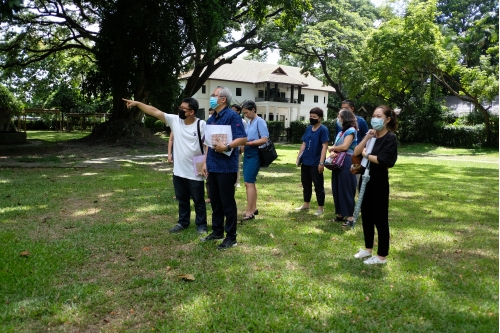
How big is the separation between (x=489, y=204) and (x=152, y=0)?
44.1 feet

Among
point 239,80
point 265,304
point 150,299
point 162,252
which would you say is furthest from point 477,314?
point 239,80

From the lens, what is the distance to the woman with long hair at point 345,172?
6.03 metres

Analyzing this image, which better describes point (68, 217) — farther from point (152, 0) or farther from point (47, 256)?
point (152, 0)

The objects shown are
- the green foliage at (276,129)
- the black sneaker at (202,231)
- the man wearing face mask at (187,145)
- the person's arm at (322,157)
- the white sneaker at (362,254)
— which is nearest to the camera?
the white sneaker at (362,254)

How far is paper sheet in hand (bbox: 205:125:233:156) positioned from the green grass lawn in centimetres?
126

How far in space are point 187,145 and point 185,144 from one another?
0.03 meters

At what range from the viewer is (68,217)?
6332 mm

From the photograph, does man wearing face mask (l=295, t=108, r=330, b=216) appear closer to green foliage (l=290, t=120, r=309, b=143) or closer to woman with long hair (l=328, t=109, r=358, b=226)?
woman with long hair (l=328, t=109, r=358, b=226)

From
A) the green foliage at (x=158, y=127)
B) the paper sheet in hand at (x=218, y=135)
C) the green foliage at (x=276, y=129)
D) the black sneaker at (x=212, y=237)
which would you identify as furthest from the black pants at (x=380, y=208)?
the green foliage at (x=158, y=127)

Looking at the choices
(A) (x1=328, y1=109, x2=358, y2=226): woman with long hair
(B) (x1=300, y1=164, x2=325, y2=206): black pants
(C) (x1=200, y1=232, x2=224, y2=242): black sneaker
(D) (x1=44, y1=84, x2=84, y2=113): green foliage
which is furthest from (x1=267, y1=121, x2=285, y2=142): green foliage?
(C) (x1=200, y1=232, x2=224, y2=242): black sneaker

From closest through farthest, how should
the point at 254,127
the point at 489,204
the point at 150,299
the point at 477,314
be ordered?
the point at 477,314 → the point at 150,299 → the point at 254,127 → the point at 489,204

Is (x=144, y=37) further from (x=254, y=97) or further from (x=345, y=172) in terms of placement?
(x=254, y=97)

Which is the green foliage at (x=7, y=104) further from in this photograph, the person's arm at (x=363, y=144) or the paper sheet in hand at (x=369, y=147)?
the paper sheet in hand at (x=369, y=147)

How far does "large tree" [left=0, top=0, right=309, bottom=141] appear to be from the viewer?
53.5 feet
